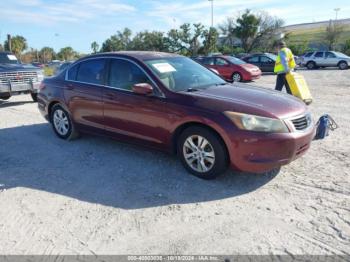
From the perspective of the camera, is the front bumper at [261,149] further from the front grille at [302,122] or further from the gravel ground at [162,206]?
the gravel ground at [162,206]

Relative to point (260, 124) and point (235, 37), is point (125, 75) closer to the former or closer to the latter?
point (260, 124)

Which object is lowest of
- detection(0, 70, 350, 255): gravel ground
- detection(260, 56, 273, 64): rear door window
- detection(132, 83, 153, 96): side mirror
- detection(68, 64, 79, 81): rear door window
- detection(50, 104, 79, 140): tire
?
detection(0, 70, 350, 255): gravel ground

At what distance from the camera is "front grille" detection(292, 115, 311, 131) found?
170 inches

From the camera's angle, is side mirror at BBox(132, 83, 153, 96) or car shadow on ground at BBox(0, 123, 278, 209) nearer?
car shadow on ground at BBox(0, 123, 278, 209)

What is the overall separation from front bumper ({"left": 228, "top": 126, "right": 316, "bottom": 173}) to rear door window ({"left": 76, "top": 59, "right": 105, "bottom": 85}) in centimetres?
263

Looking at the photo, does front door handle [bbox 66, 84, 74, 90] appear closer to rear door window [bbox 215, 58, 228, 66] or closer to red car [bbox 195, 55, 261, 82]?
red car [bbox 195, 55, 261, 82]

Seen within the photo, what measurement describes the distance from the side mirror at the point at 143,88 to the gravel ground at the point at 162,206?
3.51ft

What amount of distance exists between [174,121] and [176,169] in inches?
28.9

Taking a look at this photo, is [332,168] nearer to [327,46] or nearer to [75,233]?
[75,233]

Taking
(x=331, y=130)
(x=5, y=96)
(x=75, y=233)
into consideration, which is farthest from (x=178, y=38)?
(x=75, y=233)

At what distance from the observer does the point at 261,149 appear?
4090 mm

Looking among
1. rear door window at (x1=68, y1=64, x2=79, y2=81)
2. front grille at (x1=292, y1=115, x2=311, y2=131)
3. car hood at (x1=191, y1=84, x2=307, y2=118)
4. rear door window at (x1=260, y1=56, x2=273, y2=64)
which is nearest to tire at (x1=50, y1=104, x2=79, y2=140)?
rear door window at (x1=68, y1=64, x2=79, y2=81)

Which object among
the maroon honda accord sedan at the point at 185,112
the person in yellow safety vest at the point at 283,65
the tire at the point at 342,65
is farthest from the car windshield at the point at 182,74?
the tire at the point at 342,65

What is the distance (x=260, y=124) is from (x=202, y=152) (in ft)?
2.67
